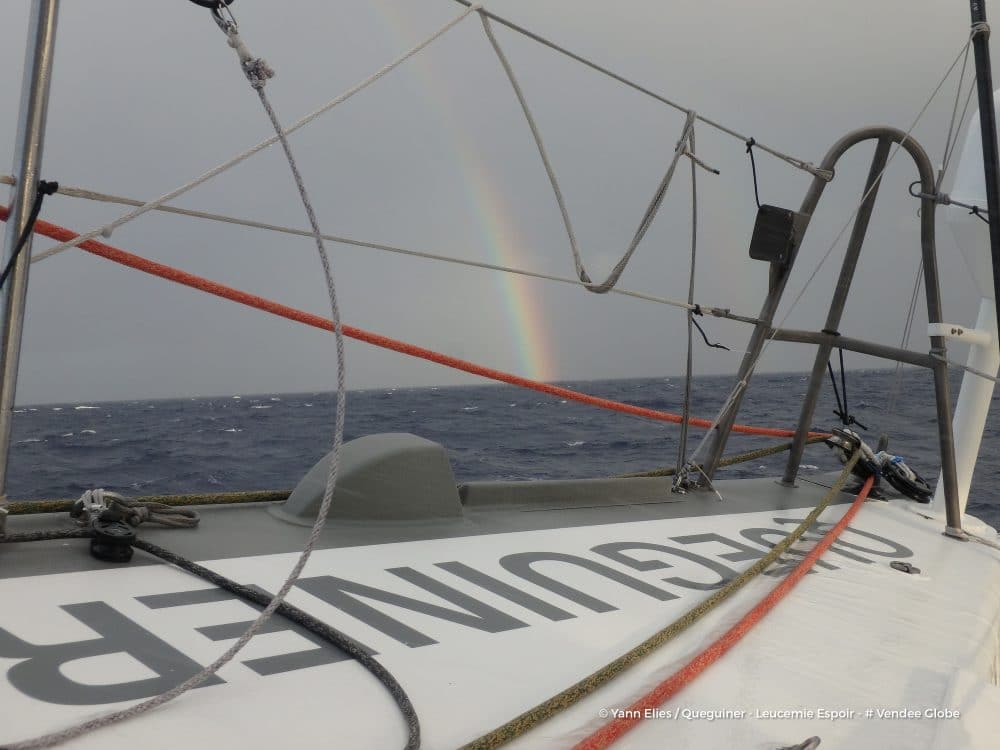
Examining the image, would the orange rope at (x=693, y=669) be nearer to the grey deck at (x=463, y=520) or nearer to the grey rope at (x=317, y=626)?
the grey rope at (x=317, y=626)

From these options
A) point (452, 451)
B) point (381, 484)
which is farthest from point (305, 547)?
point (452, 451)

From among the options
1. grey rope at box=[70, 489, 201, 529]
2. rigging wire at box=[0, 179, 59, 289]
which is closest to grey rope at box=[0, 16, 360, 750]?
rigging wire at box=[0, 179, 59, 289]

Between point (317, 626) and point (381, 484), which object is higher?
point (381, 484)

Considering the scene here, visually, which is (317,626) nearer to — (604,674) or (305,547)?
(305,547)

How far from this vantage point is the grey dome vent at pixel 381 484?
8.73ft

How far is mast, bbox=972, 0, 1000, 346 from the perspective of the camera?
3309mm

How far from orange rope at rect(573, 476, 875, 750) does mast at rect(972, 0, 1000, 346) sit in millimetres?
1418

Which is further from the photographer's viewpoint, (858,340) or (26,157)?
(858,340)

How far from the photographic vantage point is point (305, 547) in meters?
1.40

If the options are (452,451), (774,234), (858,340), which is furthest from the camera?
(452,451)

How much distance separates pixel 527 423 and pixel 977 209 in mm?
13498

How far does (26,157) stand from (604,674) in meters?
1.45

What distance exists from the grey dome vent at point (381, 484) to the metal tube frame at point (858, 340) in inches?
64.4

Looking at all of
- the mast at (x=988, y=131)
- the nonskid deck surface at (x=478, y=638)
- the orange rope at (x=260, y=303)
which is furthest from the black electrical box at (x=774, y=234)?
the nonskid deck surface at (x=478, y=638)
